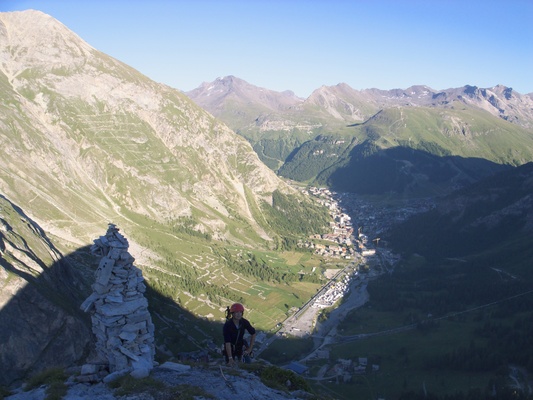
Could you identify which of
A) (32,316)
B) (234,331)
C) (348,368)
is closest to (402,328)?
(348,368)

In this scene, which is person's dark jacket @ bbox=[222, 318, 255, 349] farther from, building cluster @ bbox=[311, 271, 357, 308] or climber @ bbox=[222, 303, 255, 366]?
building cluster @ bbox=[311, 271, 357, 308]

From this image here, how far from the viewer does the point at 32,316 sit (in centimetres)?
6650

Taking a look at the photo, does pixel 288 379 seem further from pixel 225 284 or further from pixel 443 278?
pixel 443 278

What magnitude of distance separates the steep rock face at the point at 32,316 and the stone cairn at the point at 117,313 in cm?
3843

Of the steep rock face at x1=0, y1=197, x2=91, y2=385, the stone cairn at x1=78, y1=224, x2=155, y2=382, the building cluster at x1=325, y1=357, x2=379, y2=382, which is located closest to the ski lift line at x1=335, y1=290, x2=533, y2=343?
the building cluster at x1=325, y1=357, x2=379, y2=382

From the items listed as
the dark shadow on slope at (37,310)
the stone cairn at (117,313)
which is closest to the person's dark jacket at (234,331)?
the stone cairn at (117,313)

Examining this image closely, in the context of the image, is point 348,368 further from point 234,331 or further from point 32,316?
point 234,331

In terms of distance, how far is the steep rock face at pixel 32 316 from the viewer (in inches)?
2378

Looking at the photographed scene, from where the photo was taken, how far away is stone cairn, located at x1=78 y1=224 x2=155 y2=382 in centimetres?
2659

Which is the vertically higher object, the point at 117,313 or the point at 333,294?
the point at 117,313

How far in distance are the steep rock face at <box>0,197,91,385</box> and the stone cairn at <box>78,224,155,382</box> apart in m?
38.4

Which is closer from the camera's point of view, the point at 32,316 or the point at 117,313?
the point at 117,313

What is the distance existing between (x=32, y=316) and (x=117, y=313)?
50.1 m

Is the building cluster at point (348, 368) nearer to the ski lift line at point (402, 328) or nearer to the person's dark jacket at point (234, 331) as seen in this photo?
the ski lift line at point (402, 328)
